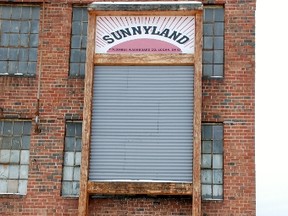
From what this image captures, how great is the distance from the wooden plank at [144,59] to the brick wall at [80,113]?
127cm

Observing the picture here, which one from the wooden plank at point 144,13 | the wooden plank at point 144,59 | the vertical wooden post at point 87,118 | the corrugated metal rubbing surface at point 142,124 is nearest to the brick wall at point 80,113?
the vertical wooden post at point 87,118

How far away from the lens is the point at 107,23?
Result: 1543 centimetres

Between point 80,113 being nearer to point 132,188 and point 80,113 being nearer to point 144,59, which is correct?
point 144,59

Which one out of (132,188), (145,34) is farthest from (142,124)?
(145,34)

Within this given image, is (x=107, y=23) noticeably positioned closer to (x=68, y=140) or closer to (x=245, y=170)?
(x=68, y=140)

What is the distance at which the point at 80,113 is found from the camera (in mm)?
16000

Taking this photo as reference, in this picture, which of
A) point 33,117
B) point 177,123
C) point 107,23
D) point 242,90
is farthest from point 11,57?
point 242,90

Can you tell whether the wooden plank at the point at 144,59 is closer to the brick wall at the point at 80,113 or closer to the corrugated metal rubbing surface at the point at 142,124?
the corrugated metal rubbing surface at the point at 142,124

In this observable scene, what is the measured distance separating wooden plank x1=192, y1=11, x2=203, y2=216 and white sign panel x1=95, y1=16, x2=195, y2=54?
214 mm

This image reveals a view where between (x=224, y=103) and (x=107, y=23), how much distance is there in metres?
3.49

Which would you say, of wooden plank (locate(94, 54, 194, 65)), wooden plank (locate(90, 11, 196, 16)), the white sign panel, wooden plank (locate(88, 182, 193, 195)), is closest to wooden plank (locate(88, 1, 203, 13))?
wooden plank (locate(90, 11, 196, 16))

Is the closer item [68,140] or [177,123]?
[177,123]

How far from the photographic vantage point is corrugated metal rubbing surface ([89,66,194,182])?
571 inches

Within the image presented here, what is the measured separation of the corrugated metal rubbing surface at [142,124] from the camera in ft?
47.6
